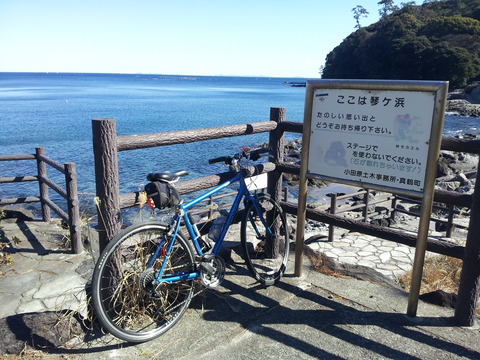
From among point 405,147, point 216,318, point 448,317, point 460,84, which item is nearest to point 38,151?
point 216,318

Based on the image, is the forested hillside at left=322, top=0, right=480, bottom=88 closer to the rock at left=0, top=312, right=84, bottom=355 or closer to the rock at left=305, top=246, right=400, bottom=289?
the rock at left=305, top=246, right=400, bottom=289

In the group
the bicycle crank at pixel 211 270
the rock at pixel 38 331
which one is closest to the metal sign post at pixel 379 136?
the bicycle crank at pixel 211 270

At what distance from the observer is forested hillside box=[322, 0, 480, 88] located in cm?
6612

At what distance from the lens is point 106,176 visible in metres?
2.96

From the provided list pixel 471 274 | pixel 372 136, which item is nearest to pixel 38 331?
pixel 372 136

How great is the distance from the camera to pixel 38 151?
6703 mm

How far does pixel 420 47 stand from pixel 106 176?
260ft

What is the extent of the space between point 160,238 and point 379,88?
2062 millimetres

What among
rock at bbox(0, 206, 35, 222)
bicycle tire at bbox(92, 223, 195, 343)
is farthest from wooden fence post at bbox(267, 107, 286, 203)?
rock at bbox(0, 206, 35, 222)

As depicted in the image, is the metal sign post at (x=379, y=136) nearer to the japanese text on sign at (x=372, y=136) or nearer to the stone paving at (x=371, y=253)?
the japanese text on sign at (x=372, y=136)

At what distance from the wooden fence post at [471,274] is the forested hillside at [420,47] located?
70324 millimetres

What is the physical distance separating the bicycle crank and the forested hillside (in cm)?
7105

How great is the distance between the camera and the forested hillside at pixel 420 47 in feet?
217

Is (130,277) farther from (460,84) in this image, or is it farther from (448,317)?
(460,84)
